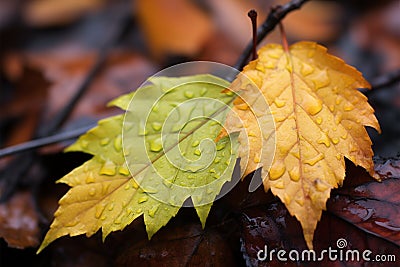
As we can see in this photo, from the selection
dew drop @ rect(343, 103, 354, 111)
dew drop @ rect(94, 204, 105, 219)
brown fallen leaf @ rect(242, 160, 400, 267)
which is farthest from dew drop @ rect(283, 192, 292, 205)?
dew drop @ rect(94, 204, 105, 219)

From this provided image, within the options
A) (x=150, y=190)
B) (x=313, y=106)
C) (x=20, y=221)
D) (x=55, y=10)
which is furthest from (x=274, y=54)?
(x=55, y=10)

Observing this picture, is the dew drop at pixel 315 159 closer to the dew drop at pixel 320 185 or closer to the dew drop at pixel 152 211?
the dew drop at pixel 320 185

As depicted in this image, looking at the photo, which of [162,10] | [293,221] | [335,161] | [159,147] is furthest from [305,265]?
[162,10]

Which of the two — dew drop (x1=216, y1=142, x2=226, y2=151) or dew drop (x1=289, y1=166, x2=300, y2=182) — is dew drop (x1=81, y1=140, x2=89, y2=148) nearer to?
dew drop (x1=216, y1=142, x2=226, y2=151)

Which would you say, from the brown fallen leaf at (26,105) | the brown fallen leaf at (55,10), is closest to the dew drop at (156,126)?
the brown fallen leaf at (26,105)

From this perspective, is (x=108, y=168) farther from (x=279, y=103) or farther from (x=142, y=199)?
(x=279, y=103)

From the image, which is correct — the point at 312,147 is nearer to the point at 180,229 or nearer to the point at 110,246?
Result: the point at 180,229
